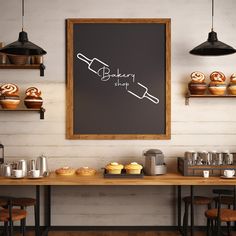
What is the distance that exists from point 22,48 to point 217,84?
2038 millimetres

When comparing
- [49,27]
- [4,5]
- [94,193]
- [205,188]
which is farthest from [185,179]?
[4,5]

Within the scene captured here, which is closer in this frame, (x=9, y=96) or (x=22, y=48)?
(x=22, y=48)

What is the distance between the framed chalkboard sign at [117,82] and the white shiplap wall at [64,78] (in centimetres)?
10

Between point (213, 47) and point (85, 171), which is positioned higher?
point (213, 47)

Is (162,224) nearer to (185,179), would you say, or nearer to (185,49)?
(185,179)

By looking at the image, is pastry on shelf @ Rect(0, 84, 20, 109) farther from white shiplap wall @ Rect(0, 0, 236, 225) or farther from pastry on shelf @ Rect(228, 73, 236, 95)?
pastry on shelf @ Rect(228, 73, 236, 95)

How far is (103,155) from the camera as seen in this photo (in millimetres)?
4531

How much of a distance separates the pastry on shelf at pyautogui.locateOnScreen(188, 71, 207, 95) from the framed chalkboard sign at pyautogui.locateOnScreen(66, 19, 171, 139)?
32 cm

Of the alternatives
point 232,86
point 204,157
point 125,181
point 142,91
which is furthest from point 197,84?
point 125,181

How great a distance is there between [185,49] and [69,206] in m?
2.20

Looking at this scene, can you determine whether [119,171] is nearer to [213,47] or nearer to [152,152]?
[152,152]

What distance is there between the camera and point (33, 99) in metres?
4.27

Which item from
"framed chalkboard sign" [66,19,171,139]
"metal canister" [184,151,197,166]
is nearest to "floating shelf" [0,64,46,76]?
"framed chalkboard sign" [66,19,171,139]

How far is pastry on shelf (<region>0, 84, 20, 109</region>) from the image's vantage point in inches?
168
